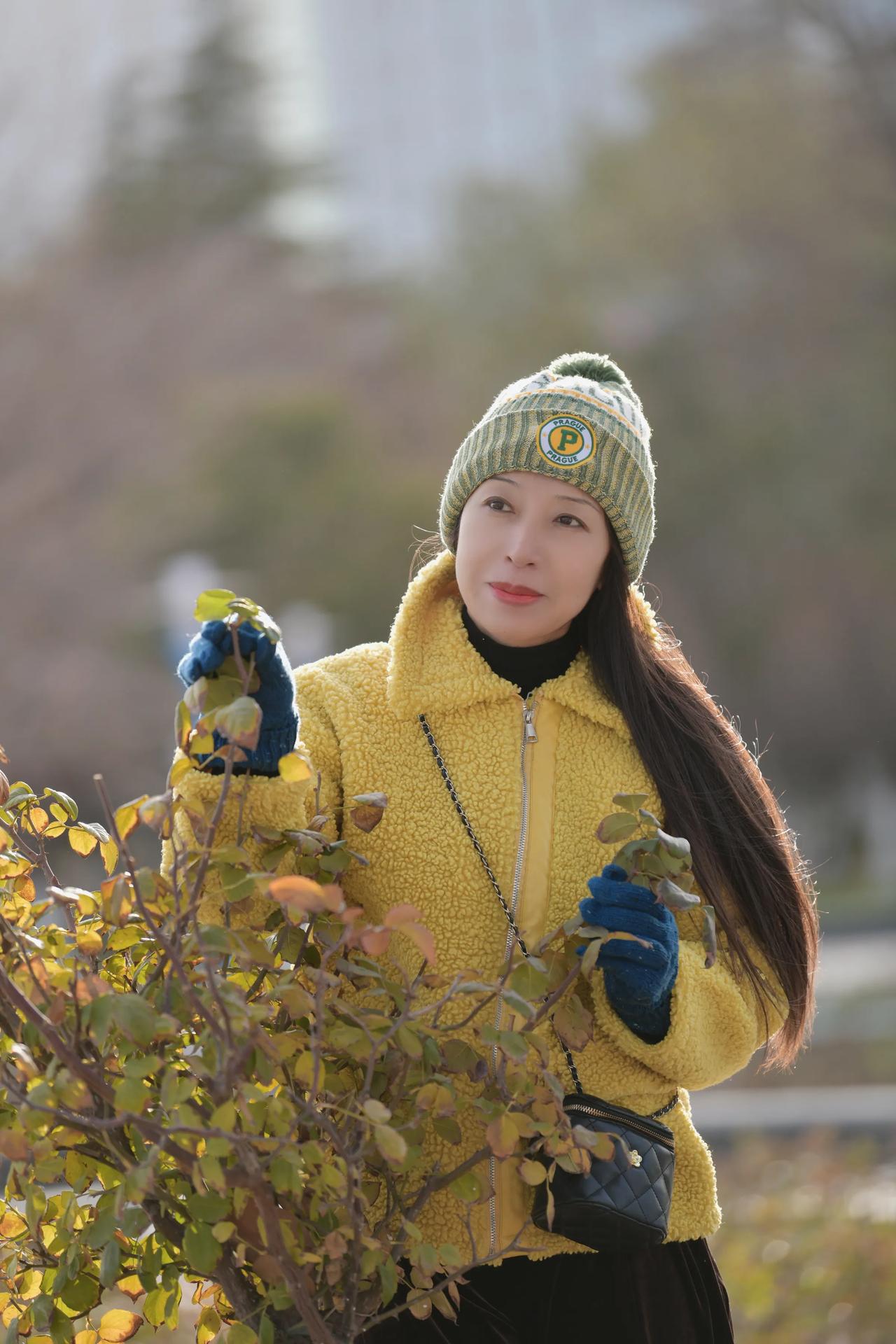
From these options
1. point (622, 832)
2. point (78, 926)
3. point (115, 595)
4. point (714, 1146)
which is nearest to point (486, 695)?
point (622, 832)

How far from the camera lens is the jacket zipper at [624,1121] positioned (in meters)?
1.78

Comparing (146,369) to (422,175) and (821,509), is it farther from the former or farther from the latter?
(422,175)

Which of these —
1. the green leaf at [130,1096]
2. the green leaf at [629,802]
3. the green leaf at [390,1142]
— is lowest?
the green leaf at [390,1142]

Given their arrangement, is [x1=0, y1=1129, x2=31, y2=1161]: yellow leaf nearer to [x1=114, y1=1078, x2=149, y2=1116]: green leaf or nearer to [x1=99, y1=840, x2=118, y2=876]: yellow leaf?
[x1=114, y1=1078, x2=149, y2=1116]: green leaf

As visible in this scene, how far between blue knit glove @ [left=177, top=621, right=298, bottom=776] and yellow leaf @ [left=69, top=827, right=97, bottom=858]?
0.14 metres

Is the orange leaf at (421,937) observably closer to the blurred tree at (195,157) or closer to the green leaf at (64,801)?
the green leaf at (64,801)

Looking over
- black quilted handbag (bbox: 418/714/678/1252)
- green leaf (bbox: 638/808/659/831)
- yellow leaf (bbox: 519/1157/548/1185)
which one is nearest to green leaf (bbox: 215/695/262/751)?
green leaf (bbox: 638/808/659/831)

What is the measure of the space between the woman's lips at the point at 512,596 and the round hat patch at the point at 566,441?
0.16 m

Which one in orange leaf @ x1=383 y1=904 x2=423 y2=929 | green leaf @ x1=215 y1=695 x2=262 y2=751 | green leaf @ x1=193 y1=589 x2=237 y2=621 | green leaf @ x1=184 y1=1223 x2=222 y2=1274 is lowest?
green leaf @ x1=184 y1=1223 x2=222 y2=1274

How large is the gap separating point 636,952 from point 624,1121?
0.69ft

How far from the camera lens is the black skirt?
1850 millimetres

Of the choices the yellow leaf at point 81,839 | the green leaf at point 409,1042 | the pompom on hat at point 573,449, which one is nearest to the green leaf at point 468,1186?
the green leaf at point 409,1042

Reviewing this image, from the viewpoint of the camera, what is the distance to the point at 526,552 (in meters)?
1.92

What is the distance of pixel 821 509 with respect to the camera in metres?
18.6
